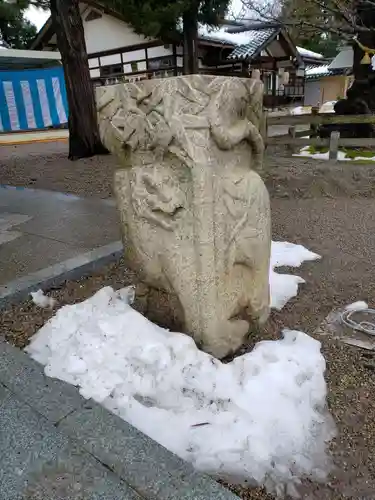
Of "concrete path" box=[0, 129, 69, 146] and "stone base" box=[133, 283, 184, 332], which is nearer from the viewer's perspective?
"stone base" box=[133, 283, 184, 332]

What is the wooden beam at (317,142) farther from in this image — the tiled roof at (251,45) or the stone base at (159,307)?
the tiled roof at (251,45)

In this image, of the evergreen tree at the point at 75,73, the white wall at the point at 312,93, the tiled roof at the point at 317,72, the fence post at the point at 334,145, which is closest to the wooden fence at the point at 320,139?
the fence post at the point at 334,145

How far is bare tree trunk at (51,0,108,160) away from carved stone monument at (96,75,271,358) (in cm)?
629

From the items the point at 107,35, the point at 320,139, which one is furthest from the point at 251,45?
the point at 320,139

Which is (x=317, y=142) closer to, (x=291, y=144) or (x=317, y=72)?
(x=291, y=144)

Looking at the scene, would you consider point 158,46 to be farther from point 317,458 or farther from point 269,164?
point 317,458

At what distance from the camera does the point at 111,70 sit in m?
16.4

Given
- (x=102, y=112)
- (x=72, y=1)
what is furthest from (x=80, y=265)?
(x=72, y=1)

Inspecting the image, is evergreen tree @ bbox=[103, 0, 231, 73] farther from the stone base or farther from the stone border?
the stone base

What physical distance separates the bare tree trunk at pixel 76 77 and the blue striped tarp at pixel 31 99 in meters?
4.79

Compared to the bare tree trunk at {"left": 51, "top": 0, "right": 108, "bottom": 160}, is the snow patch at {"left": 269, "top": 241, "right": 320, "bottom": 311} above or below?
below

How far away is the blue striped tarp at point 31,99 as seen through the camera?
12219mm

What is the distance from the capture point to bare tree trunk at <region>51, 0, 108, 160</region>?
7898 millimetres

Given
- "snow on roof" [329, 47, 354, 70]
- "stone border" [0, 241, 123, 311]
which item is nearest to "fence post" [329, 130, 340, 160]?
"stone border" [0, 241, 123, 311]
